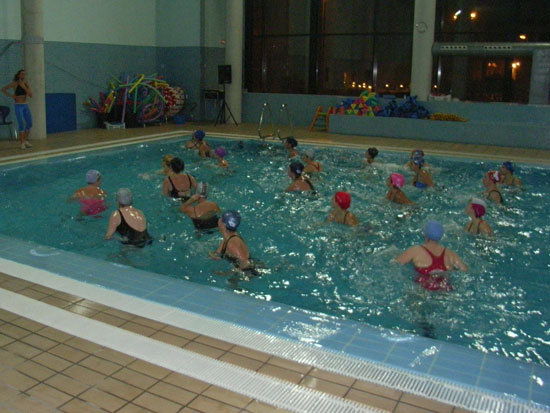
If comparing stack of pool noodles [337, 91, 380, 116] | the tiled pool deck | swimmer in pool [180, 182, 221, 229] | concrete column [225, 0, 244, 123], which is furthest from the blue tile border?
concrete column [225, 0, 244, 123]

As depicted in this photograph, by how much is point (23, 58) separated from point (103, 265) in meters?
9.84

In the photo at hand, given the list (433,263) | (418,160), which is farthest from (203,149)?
(433,263)

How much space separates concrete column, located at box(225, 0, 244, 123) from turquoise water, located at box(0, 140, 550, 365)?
273 inches

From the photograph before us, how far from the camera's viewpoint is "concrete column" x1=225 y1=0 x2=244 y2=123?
17.7m

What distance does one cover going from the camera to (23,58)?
13.1 meters

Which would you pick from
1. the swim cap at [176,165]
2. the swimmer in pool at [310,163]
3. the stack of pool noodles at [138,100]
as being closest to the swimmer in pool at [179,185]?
the swim cap at [176,165]

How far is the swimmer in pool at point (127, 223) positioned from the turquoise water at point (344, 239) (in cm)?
15

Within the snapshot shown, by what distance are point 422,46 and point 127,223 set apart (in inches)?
475

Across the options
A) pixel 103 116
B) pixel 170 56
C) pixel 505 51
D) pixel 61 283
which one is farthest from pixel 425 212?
pixel 170 56

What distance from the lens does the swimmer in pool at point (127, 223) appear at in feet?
20.4

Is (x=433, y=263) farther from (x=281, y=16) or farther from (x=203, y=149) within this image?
(x=281, y=16)

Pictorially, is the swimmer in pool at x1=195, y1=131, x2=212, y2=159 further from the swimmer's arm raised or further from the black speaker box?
the swimmer's arm raised

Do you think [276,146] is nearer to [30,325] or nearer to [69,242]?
[69,242]

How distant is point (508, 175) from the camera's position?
9.38 meters
